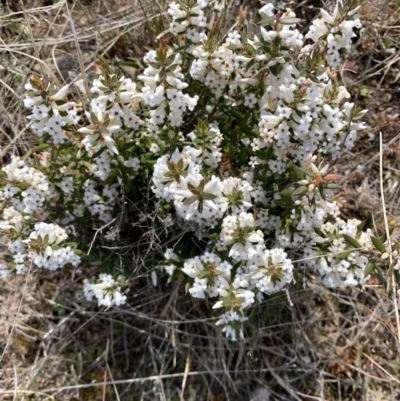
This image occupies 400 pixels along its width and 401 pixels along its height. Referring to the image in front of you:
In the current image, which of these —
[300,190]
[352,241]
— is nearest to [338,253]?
[352,241]

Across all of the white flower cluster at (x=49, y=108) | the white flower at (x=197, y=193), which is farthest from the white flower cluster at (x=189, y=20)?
the white flower at (x=197, y=193)

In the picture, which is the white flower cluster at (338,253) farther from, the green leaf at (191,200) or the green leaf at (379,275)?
the green leaf at (191,200)

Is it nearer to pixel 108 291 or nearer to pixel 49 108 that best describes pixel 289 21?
pixel 49 108

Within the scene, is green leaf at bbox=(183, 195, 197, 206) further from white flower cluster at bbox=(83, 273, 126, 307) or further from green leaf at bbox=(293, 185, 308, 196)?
white flower cluster at bbox=(83, 273, 126, 307)

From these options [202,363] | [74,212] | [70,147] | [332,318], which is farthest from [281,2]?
[202,363]

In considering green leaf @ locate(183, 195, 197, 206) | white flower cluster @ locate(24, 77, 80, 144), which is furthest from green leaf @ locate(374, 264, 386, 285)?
white flower cluster @ locate(24, 77, 80, 144)
